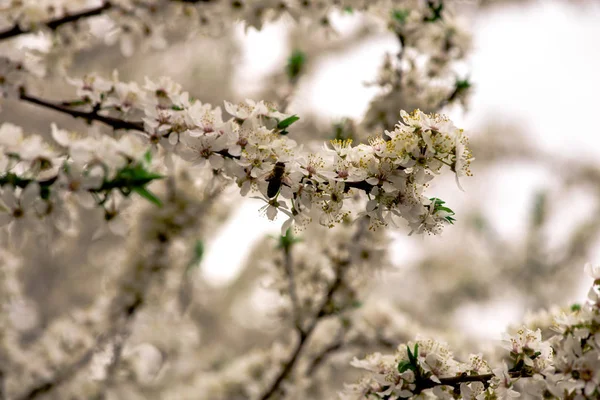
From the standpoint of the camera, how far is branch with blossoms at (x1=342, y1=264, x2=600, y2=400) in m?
1.10

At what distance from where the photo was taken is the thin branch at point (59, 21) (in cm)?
188

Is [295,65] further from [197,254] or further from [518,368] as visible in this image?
[518,368]

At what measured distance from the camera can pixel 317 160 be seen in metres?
1.25

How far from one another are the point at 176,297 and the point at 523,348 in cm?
221

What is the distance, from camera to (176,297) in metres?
3.00

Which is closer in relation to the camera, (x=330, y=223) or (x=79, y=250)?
(x=330, y=223)

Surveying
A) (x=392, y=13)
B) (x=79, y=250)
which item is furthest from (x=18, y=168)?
(x=79, y=250)

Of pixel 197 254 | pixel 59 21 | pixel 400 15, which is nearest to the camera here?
pixel 59 21

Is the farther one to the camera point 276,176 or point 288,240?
point 288,240

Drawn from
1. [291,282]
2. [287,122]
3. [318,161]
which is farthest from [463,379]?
[291,282]

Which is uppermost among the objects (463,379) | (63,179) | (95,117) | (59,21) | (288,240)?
(59,21)

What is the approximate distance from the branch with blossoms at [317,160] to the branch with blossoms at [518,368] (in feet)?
1.09

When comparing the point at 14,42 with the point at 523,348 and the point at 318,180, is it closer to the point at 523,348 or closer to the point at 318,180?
the point at 318,180

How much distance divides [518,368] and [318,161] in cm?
69
